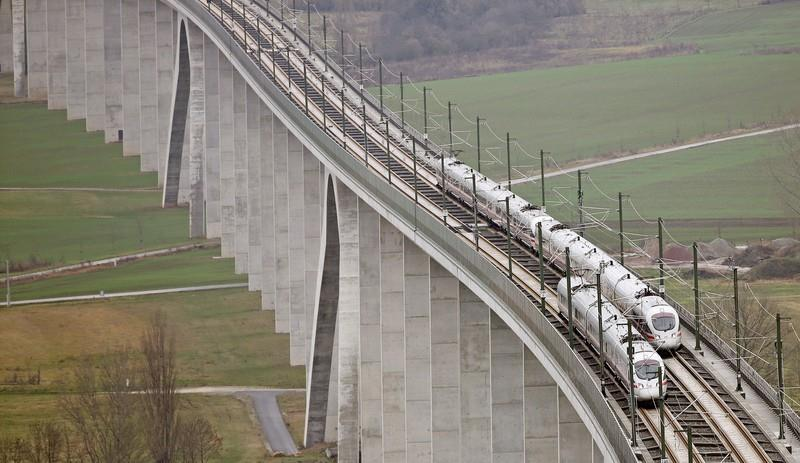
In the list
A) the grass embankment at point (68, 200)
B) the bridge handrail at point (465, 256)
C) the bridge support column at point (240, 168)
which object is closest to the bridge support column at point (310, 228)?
the bridge handrail at point (465, 256)

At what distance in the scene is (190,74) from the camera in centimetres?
11475

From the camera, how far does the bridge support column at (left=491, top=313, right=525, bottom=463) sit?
66125mm

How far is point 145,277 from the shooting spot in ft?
351

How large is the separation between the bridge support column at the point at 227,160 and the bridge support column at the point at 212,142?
2.42 metres

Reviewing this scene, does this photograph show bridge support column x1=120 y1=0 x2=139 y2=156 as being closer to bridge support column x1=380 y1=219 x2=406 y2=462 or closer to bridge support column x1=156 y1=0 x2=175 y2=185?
bridge support column x1=156 y1=0 x2=175 y2=185

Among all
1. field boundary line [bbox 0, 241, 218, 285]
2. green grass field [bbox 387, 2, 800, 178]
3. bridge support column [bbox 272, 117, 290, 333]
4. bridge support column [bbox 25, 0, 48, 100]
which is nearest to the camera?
bridge support column [bbox 272, 117, 290, 333]

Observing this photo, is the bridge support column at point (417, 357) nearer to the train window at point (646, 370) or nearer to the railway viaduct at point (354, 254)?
the railway viaduct at point (354, 254)

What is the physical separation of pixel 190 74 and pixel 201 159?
5498 mm

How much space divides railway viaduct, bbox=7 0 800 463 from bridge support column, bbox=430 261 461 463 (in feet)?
0.18

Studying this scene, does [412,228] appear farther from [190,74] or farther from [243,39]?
[190,74]

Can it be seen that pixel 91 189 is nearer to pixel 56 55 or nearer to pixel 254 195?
pixel 56 55

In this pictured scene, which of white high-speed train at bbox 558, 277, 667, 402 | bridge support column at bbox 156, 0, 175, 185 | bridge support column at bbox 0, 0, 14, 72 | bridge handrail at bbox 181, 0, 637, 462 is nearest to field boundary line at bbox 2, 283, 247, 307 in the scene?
bridge handrail at bbox 181, 0, 637, 462

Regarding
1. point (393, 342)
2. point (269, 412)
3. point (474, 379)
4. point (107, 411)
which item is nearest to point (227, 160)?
point (269, 412)

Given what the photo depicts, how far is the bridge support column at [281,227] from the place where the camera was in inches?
3762
